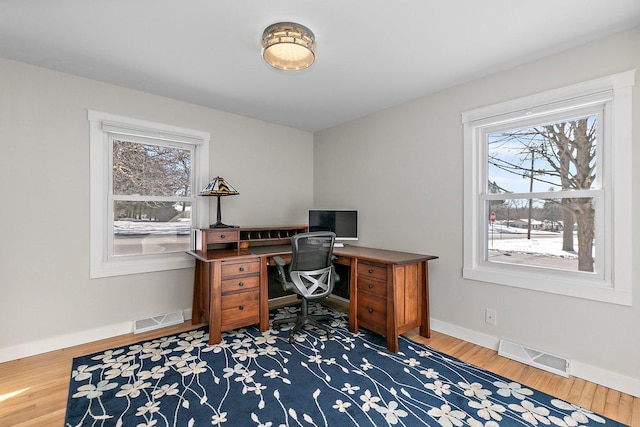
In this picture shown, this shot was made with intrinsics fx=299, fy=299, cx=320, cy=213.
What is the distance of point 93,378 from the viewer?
217 centimetres

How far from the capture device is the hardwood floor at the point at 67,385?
5.93ft

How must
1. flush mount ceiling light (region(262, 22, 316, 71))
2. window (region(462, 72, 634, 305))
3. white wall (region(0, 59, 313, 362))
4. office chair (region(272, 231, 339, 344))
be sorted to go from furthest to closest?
office chair (region(272, 231, 339, 344))
white wall (region(0, 59, 313, 362))
window (region(462, 72, 634, 305))
flush mount ceiling light (region(262, 22, 316, 71))

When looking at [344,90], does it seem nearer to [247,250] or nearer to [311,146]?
[311,146]

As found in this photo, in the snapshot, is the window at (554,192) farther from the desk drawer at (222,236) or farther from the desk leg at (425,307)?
the desk drawer at (222,236)

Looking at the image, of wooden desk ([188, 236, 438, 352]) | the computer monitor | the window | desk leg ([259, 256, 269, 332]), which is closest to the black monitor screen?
the computer monitor

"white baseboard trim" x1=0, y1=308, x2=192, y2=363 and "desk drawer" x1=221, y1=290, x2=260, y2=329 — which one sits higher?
"desk drawer" x1=221, y1=290, x2=260, y2=329

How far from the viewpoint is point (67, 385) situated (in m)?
2.10

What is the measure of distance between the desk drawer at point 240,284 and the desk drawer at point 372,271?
1043mm

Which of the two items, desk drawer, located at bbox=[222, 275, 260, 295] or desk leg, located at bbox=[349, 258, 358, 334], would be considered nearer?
desk drawer, located at bbox=[222, 275, 260, 295]

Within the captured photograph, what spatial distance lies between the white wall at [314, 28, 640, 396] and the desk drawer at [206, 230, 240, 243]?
1.50 meters

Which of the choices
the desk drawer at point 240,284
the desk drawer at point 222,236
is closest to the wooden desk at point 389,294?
the desk drawer at point 240,284

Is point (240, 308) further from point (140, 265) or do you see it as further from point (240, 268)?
point (140, 265)

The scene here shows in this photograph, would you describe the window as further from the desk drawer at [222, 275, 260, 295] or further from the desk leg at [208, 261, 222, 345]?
the desk leg at [208, 261, 222, 345]

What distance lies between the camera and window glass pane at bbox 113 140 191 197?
9.98 ft
